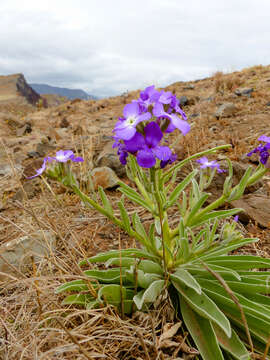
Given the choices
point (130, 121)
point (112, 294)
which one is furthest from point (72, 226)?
point (130, 121)

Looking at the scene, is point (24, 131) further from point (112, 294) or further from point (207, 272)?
point (207, 272)

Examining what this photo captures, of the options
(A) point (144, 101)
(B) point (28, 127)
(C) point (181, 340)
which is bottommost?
(C) point (181, 340)

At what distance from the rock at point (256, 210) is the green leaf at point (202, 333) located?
1382 mm

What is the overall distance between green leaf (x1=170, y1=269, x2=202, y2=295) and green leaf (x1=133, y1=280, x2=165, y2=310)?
0.32ft

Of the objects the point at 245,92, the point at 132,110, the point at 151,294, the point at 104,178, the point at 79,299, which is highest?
the point at 245,92

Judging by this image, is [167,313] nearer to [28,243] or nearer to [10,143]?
[28,243]

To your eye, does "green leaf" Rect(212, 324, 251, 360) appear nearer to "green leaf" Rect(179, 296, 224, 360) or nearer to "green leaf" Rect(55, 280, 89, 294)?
"green leaf" Rect(179, 296, 224, 360)

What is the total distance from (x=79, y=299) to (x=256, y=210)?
1984 mm

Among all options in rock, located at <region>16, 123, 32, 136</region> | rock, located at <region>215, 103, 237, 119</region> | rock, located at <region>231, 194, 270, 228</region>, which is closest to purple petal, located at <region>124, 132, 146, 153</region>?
rock, located at <region>231, 194, 270, 228</region>

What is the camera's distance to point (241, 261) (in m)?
1.87

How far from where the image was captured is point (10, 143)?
272 inches

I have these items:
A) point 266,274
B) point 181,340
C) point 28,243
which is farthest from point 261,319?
point 28,243

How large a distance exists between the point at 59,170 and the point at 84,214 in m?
1.42

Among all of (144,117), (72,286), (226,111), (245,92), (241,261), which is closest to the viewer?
(144,117)
